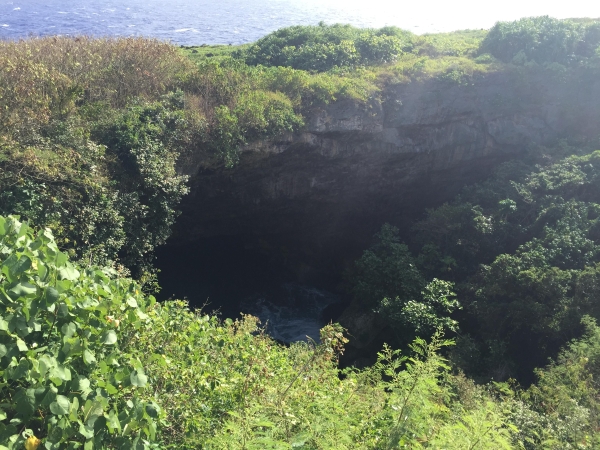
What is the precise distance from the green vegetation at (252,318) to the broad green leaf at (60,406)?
0.10 meters

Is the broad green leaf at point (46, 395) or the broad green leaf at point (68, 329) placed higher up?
the broad green leaf at point (68, 329)

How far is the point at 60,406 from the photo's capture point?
354 cm

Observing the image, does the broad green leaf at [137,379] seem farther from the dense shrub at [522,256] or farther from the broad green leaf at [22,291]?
the dense shrub at [522,256]

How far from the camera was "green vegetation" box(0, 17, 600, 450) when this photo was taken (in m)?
4.18

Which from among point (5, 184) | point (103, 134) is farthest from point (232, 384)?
point (103, 134)

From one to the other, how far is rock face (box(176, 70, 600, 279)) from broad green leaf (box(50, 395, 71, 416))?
1507 cm

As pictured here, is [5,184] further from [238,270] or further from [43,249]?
[238,270]

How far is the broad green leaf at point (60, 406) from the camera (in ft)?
11.5

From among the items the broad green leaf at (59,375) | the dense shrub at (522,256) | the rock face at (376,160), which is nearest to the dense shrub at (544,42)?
the rock face at (376,160)

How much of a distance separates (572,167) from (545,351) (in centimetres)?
946

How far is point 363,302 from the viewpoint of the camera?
1755cm

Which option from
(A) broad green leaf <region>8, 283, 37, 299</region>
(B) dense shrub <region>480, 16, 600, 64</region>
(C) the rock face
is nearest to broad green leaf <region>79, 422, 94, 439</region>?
(A) broad green leaf <region>8, 283, 37, 299</region>

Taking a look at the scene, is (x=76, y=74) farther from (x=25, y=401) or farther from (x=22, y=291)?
(x=25, y=401)

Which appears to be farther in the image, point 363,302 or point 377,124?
point 377,124
